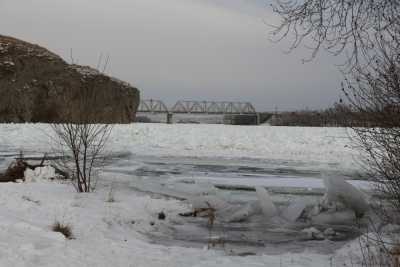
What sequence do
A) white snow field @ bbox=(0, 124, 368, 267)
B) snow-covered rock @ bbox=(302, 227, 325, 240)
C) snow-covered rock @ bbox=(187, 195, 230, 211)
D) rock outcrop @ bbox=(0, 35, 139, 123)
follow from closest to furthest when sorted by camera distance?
1. white snow field @ bbox=(0, 124, 368, 267)
2. snow-covered rock @ bbox=(302, 227, 325, 240)
3. snow-covered rock @ bbox=(187, 195, 230, 211)
4. rock outcrop @ bbox=(0, 35, 139, 123)

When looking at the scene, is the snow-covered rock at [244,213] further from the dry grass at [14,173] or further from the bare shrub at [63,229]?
the dry grass at [14,173]

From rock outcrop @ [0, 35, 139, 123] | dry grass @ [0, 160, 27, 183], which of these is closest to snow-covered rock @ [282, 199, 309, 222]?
dry grass @ [0, 160, 27, 183]

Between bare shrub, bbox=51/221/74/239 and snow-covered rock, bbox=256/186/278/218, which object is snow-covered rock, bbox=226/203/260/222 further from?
bare shrub, bbox=51/221/74/239

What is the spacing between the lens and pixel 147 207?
6.70 metres

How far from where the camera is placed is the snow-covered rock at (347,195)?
21.6 ft

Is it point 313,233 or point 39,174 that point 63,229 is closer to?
point 313,233

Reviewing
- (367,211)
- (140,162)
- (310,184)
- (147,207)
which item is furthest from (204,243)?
(140,162)

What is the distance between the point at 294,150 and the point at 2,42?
1789cm

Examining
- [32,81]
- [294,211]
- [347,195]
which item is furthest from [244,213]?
[32,81]

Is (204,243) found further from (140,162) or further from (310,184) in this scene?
(140,162)

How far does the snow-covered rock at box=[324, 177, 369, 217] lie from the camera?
21.6 ft

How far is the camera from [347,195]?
665cm

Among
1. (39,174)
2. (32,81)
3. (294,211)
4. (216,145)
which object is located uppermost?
(32,81)

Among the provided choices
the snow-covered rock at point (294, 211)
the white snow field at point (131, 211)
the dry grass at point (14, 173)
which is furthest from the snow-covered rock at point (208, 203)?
the dry grass at point (14, 173)
